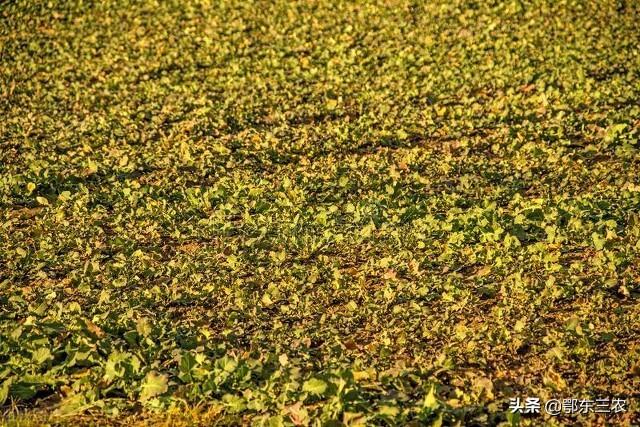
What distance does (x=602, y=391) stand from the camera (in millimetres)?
4230

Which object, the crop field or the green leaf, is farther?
the crop field

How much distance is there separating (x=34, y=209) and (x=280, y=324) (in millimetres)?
2813

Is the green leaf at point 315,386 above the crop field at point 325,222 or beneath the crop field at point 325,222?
beneath

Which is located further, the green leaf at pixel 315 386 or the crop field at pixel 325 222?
the crop field at pixel 325 222

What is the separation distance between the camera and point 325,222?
6.16m

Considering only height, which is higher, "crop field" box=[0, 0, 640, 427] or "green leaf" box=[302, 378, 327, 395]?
"crop field" box=[0, 0, 640, 427]

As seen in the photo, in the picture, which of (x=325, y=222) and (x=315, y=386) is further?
(x=325, y=222)

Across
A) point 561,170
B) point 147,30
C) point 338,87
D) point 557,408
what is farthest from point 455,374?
point 147,30

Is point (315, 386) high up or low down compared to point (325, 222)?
down

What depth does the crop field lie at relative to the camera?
14.3 feet

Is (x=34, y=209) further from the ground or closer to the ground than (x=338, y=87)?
closer to the ground

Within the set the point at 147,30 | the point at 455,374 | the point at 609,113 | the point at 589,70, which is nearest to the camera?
the point at 455,374

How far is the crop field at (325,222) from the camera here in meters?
4.35

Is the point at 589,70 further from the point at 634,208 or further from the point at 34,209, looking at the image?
the point at 34,209
